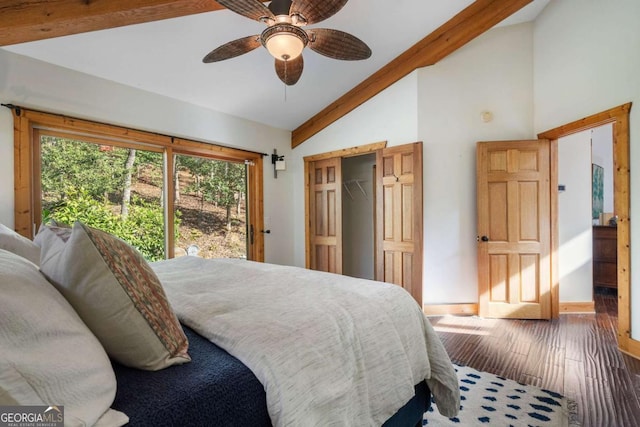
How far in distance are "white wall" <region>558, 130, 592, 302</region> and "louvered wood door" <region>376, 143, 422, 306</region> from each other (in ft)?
5.64

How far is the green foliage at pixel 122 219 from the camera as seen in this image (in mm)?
2746

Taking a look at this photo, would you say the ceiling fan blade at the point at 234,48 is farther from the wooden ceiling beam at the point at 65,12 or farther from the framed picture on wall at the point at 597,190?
the framed picture on wall at the point at 597,190

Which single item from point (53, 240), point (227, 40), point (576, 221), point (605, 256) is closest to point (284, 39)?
point (227, 40)

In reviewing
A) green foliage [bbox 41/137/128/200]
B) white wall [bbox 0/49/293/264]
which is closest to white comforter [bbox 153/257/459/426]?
green foliage [bbox 41/137/128/200]

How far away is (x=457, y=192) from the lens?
Answer: 3.63 metres

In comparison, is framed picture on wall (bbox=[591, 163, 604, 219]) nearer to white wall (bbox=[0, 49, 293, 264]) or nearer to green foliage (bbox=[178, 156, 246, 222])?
white wall (bbox=[0, 49, 293, 264])

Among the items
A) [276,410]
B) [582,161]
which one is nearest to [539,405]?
[276,410]

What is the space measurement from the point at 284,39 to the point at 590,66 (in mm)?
3029

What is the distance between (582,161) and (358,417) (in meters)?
4.14

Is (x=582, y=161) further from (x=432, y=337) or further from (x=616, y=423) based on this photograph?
(x=432, y=337)

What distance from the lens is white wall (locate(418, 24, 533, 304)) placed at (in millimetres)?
3602

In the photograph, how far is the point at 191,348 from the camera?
0.96 metres

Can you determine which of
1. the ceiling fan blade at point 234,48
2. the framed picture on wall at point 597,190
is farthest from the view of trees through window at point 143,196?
the framed picture on wall at point 597,190

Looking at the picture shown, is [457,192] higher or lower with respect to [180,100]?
lower
